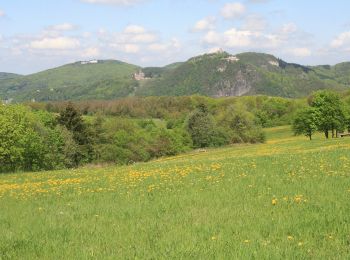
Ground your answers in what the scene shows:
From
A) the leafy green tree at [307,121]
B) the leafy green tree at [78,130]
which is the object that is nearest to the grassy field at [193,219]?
the leafy green tree at [78,130]

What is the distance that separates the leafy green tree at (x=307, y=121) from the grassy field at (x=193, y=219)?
63.7 metres

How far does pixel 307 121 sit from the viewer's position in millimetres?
81062

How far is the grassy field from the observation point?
809 centimetres

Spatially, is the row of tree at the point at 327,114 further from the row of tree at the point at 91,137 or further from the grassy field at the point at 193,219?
the grassy field at the point at 193,219

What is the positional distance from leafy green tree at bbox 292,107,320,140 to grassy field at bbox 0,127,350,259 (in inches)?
2509

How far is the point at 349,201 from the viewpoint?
1105 cm

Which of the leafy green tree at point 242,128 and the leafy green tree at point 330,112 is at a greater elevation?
the leafy green tree at point 330,112

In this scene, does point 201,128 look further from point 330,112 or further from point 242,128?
point 330,112

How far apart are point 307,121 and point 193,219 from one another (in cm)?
7469

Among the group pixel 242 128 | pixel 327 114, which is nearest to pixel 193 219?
pixel 327 114

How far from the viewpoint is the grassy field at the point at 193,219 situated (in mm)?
8094

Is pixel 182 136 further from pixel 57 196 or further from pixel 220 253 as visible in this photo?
pixel 220 253

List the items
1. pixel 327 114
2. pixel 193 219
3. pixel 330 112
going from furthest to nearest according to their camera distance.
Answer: pixel 327 114, pixel 330 112, pixel 193 219

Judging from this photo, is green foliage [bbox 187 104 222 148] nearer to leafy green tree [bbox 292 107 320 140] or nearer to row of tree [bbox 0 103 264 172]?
row of tree [bbox 0 103 264 172]
